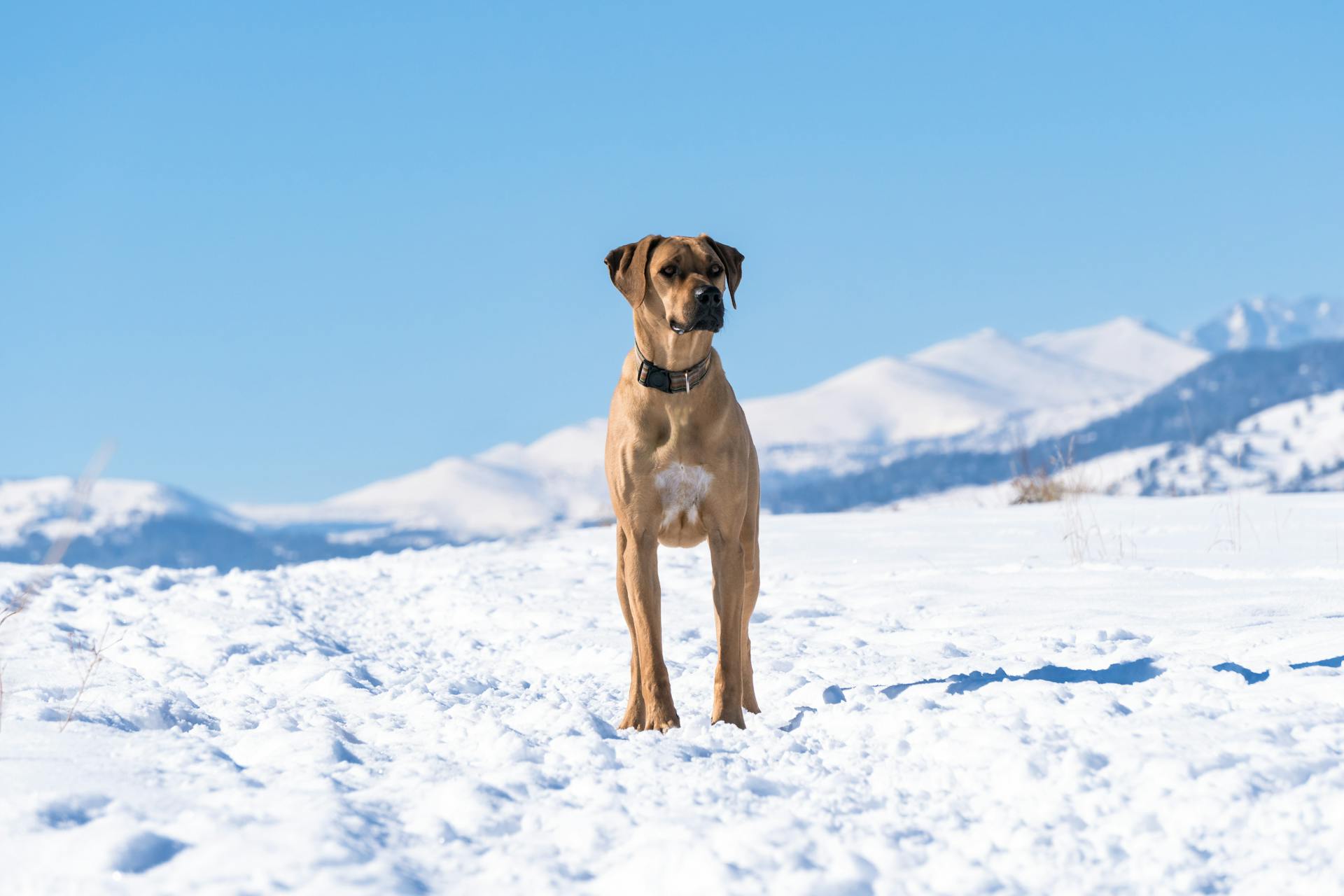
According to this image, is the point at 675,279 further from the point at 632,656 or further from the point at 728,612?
the point at 632,656

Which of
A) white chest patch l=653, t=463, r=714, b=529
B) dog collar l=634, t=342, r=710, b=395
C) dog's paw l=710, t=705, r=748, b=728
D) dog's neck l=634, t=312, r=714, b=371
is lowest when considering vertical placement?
dog's paw l=710, t=705, r=748, b=728

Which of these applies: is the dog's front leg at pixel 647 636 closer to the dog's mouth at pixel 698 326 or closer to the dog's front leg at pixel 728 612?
the dog's front leg at pixel 728 612

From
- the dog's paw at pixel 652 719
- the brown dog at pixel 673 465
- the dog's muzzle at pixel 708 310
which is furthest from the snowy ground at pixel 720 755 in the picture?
the dog's muzzle at pixel 708 310

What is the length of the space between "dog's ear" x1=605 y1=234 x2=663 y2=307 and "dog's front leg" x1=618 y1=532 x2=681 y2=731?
0.98 metres

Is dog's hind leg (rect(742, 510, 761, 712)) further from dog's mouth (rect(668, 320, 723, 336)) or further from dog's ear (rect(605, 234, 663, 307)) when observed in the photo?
dog's ear (rect(605, 234, 663, 307))

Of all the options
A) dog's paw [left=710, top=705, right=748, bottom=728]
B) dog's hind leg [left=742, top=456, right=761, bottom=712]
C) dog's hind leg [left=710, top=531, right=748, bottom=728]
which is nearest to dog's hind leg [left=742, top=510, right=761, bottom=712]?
dog's hind leg [left=742, top=456, right=761, bottom=712]

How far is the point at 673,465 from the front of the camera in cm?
459

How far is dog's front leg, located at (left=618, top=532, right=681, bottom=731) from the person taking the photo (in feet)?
14.9

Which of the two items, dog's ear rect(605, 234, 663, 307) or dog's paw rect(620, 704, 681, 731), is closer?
dog's paw rect(620, 704, 681, 731)

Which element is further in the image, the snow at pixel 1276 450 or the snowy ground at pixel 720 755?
the snow at pixel 1276 450

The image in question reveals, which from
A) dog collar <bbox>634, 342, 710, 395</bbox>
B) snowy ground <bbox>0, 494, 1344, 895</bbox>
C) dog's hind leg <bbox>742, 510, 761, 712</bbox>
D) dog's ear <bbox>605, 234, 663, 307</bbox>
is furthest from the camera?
dog's hind leg <bbox>742, 510, 761, 712</bbox>

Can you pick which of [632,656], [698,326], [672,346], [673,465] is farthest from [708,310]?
[632,656]

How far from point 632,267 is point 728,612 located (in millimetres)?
1447

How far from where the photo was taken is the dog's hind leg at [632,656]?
4695mm
